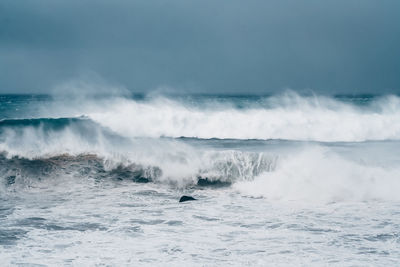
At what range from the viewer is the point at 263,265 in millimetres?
6207

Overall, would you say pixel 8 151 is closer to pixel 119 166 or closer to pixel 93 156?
pixel 93 156

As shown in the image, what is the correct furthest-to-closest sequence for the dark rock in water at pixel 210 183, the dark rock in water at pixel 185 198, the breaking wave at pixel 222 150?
the dark rock in water at pixel 210 183, the breaking wave at pixel 222 150, the dark rock in water at pixel 185 198

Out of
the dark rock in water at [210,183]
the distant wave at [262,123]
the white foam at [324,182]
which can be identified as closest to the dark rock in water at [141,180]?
the dark rock in water at [210,183]

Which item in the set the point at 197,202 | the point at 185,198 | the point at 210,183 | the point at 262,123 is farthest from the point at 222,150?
the point at 262,123

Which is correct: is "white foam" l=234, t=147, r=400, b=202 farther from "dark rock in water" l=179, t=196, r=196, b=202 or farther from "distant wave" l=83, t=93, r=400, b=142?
"distant wave" l=83, t=93, r=400, b=142

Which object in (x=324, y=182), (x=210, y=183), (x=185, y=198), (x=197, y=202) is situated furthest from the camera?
(x=210, y=183)

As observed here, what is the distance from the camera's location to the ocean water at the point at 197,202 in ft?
22.0

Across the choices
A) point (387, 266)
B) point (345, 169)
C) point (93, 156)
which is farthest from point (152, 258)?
point (93, 156)

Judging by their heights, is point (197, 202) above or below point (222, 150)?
below

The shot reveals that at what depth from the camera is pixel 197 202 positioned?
32.8ft

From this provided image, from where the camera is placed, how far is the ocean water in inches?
264

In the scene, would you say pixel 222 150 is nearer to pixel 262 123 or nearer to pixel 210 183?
pixel 210 183

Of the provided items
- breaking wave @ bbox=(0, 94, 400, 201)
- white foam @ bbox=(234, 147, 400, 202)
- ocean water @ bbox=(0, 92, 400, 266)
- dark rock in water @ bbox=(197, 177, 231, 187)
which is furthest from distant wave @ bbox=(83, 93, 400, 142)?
dark rock in water @ bbox=(197, 177, 231, 187)

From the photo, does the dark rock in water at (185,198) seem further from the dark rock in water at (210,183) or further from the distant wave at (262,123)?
the distant wave at (262,123)
